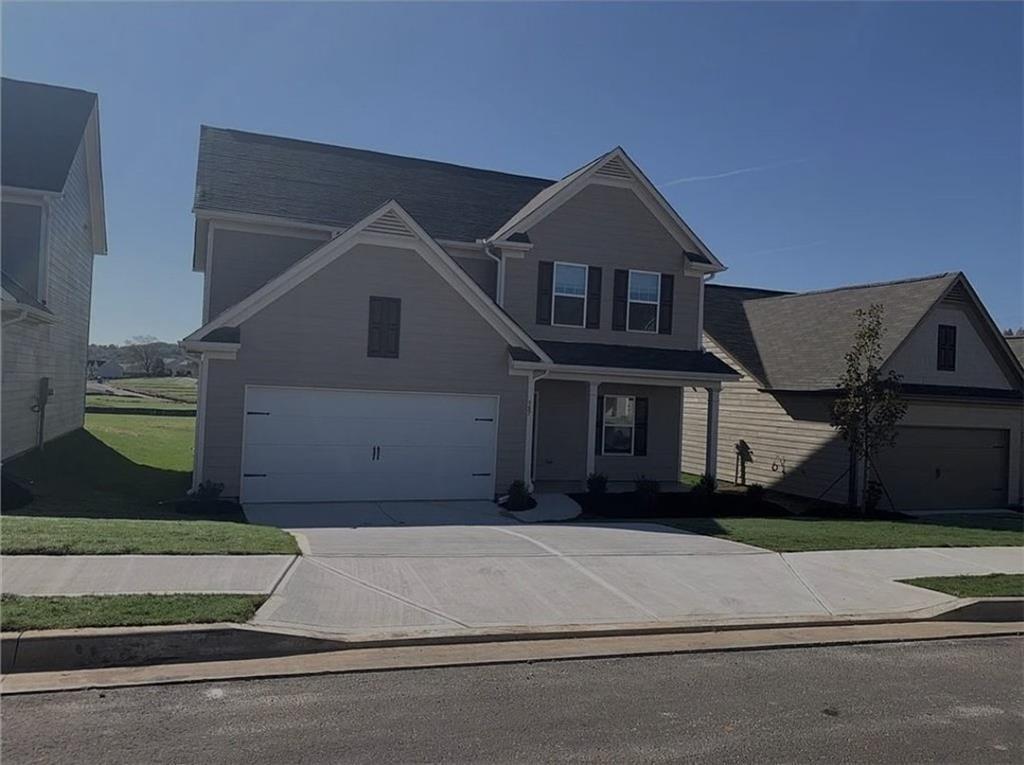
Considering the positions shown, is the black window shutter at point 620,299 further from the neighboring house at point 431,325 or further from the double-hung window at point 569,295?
the double-hung window at point 569,295

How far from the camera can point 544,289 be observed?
19.2 meters

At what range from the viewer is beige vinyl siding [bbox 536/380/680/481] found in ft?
63.6

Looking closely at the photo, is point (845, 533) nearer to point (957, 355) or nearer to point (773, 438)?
point (773, 438)

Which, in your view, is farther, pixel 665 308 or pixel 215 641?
pixel 665 308

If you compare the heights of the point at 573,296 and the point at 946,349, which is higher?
the point at 573,296

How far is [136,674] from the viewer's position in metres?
5.81

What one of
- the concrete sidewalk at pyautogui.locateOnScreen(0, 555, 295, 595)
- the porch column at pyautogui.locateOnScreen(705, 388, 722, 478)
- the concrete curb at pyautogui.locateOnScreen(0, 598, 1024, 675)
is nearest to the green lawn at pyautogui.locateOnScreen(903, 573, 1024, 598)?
the concrete curb at pyautogui.locateOnScreen(0, 598, 1024, 675)

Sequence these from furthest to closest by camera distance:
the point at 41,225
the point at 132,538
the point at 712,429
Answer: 1. the point at 712,429
2. the point at 41,225
3. the point at 132,538

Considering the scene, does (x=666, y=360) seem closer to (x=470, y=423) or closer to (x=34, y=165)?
(x=470, y=423)

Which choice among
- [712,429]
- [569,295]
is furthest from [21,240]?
[712,429]

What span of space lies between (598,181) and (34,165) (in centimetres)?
1229

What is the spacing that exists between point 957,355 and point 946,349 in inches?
15.6

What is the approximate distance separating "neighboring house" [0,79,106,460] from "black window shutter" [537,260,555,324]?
10.2m

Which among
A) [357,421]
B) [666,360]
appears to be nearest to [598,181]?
[666,360]
